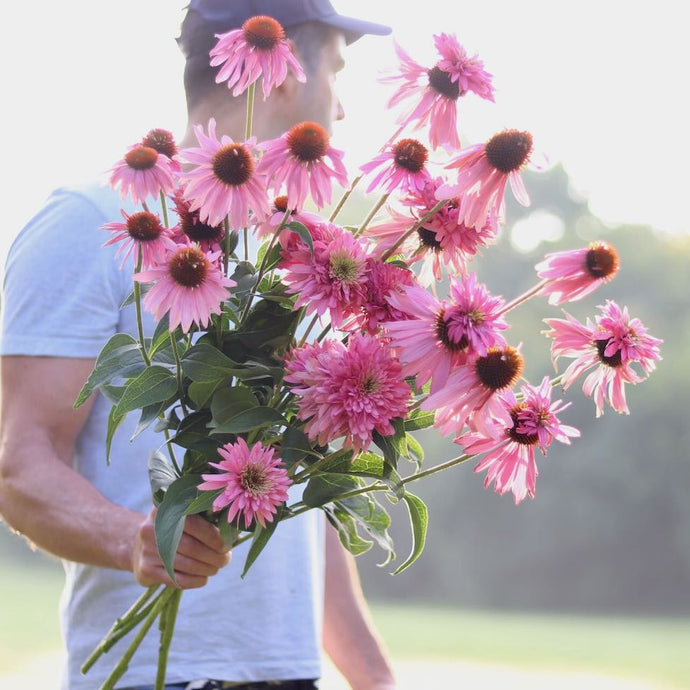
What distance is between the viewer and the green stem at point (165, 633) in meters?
1.07

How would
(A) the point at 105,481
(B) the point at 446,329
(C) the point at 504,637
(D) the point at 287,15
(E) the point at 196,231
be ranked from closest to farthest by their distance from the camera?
(B) the point at 446,329, (E) the point at 196,231, (A) the point at 105,481, (D) the point at 287,15, (C) the point at 504,637

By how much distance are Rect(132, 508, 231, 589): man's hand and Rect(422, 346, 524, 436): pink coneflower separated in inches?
10.8

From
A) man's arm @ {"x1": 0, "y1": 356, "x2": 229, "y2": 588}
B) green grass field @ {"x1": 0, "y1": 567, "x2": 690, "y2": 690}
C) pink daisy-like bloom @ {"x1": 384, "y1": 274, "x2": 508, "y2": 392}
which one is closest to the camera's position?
pink daisy-like bloom @ {"x1": 384, "y1": 274, "x2": 508, "y2": 392}

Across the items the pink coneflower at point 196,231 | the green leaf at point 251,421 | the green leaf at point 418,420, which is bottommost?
the green leaf at point 251,421

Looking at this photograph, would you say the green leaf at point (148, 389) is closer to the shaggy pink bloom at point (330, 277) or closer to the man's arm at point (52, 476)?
the shaggy pink bloom at point (330, 277)

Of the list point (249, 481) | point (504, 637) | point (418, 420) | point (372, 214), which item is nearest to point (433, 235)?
point (372, 214)

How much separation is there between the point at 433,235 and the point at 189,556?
385mm

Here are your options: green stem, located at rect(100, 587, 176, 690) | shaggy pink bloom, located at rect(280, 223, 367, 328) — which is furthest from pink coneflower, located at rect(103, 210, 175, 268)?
green stem, located at rect(100, 587, 176, 690)

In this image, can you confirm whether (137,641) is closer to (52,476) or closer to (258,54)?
(52,476)

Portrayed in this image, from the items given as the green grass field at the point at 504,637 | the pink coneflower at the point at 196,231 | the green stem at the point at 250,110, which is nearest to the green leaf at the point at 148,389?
the pink coneflower at the point at 196,231

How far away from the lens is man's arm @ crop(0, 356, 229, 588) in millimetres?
1264

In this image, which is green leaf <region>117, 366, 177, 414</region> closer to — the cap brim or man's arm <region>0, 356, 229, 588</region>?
man's arm <region>0, 356, 229, 588</region>

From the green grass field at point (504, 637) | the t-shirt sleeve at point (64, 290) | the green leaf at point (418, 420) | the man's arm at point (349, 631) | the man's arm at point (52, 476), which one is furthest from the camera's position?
the green grass field at point (504, 637)

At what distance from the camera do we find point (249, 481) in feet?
2.92
